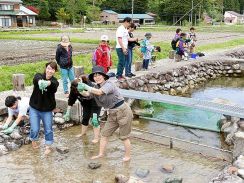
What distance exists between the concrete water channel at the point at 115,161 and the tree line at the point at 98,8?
5071cm

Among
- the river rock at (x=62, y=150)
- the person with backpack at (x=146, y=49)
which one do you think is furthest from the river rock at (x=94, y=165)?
the person with backpack at (x=146, y=49)

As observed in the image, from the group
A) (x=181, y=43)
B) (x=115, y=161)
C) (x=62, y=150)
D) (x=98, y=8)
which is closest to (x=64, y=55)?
(x=62, y=150)

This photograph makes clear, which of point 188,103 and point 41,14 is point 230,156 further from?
point 41,14

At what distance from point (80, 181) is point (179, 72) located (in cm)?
911

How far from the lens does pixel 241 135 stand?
6.12 metres

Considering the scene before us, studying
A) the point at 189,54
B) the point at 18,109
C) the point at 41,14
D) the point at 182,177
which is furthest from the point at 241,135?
the point at 41,14

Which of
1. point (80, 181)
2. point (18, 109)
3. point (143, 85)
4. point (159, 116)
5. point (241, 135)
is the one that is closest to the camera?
point (80, 181)

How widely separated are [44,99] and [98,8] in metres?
68.8

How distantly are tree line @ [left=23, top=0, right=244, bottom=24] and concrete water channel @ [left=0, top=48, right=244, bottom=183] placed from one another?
5071 centimetres

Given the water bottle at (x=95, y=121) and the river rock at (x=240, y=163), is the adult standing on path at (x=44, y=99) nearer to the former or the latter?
the water bottle at (x=95, y=121)

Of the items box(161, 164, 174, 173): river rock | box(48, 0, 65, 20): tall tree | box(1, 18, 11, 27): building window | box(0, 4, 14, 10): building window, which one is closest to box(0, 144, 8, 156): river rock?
box(161, 164, 174, 173): river rock

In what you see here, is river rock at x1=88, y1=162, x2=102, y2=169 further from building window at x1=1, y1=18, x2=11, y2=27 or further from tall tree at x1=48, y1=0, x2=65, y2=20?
tall tree at x1=48, y1=0, x2=65, y2=20

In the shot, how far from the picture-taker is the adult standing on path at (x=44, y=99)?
19.8 ft

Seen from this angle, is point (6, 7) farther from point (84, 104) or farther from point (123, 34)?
point (84, 104)
